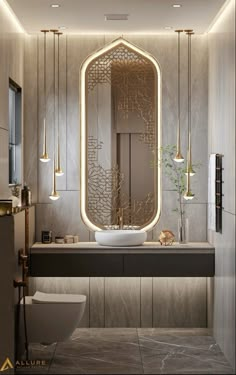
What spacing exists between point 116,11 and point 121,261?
78.5 inches

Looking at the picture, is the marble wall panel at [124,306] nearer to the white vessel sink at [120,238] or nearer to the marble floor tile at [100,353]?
the marble floor tile at [100,353]

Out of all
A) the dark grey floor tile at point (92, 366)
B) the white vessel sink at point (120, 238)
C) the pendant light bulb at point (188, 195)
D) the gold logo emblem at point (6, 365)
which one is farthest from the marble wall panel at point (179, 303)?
the gold logo emblem at point (6, 365)

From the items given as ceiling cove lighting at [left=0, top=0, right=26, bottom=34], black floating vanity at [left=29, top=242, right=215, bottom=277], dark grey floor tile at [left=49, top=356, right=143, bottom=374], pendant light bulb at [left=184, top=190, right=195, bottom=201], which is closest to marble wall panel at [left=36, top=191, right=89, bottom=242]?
black floating vanity at [left=29, top=242, right=215, bottom=277]

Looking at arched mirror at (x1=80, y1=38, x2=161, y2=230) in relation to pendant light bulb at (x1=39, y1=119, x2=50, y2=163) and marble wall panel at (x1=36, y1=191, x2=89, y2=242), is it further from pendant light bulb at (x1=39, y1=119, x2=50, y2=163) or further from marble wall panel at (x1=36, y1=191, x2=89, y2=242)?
pendant light bulb at (x1=39, y1=119, x2=50, y2=163)

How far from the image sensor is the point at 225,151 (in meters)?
5.70

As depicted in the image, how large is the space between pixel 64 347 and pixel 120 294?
878 millimetres

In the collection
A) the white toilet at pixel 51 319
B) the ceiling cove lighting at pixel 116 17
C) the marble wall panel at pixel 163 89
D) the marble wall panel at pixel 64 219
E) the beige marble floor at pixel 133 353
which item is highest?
the ceiling cove lighting at pixel 116 17

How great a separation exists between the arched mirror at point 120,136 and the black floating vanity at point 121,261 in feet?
1.82

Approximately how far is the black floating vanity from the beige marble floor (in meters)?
0.55

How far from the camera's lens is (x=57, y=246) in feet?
21.1

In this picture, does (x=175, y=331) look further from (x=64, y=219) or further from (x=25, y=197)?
(x=25, y=197)

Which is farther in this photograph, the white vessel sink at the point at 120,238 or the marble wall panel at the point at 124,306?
the marble wall panel at the point at 124,306

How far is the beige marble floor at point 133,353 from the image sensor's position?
5.45 metres

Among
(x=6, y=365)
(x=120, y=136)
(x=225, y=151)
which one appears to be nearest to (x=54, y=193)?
(x=120, y=136)
